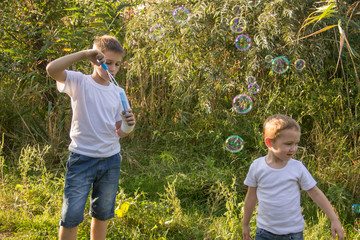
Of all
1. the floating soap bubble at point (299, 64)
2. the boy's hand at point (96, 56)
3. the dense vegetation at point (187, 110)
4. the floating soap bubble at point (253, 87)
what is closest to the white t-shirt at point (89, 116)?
the boy's hand at point (96, 56)

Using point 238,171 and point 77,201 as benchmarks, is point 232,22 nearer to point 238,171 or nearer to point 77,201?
point 238,171

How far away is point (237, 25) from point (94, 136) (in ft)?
7.11

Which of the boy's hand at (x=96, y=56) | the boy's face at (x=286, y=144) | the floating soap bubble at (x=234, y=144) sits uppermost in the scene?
the boy's hand at (x=96, y=56)

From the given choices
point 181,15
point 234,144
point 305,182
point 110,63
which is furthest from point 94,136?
point 181,15

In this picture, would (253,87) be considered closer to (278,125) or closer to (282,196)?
(278,125)

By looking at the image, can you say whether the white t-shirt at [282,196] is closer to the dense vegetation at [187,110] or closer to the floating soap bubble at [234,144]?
the dense vegetation at [187,110]

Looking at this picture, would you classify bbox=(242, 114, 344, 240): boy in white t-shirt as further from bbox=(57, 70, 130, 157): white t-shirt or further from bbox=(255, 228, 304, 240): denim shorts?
bbox=(57, 70, 130, 157): white t-shirt

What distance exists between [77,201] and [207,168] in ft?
6.21

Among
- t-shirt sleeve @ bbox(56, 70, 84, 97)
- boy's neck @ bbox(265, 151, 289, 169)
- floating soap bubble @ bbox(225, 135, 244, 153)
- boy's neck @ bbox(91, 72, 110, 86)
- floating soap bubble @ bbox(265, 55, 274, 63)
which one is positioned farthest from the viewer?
floating soap bubble @ bbox(265, 55, 274, 63)

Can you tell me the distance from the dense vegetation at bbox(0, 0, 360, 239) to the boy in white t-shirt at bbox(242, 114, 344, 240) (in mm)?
712

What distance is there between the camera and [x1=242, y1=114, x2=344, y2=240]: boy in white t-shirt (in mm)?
2025

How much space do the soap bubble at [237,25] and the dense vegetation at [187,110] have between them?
7 cm

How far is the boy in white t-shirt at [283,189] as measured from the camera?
6.64 ft

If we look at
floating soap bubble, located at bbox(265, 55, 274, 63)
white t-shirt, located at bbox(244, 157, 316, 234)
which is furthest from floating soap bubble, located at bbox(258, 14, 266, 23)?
white t-shirt, located at bbox(244, 157, 316, 234)
